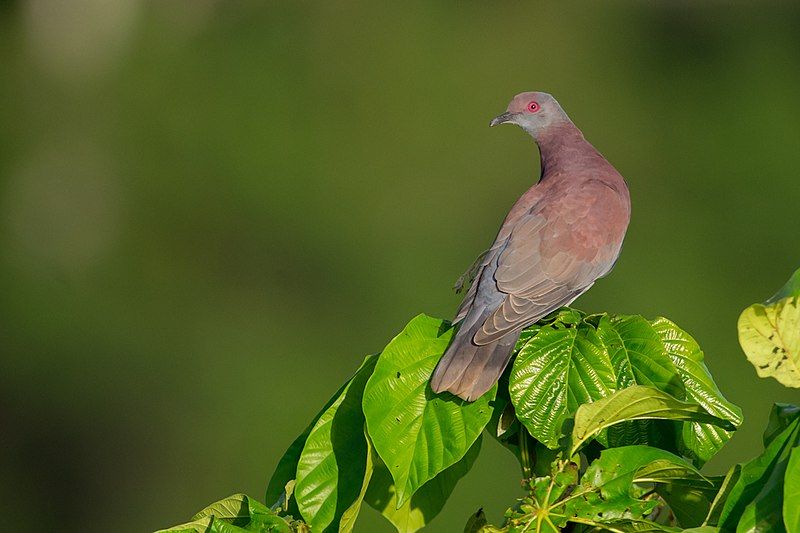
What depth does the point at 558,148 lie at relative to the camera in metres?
2.17

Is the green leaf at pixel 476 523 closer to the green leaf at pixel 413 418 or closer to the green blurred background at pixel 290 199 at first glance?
the green leaf at pixel 413 418

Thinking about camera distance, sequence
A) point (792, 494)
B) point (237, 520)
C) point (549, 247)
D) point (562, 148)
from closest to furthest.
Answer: point (792, 494), point (237, 520), point (549, 247), point (562, 148)

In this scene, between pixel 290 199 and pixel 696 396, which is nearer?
pixel 696 396

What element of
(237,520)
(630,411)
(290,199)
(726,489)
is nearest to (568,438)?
(630,411)

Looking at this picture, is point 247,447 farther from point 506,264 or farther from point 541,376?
point 541,376

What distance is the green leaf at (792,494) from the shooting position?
790mm

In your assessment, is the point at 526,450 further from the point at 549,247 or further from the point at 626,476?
the point at 549,247

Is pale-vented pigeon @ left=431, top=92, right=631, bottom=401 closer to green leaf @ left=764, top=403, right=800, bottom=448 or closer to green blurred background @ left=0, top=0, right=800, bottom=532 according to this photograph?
green leaf @ left=764, top=403, right=800, bottom=448

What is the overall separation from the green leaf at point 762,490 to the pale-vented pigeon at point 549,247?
0.52 metres

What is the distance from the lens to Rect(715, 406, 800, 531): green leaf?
845mm

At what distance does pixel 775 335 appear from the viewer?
3.00 feet

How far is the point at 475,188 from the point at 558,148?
165 inches

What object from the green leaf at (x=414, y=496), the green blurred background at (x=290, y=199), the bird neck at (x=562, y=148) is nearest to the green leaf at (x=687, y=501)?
the green leaf at (x=414, y=496)

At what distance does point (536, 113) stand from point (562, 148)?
17 centimetres
